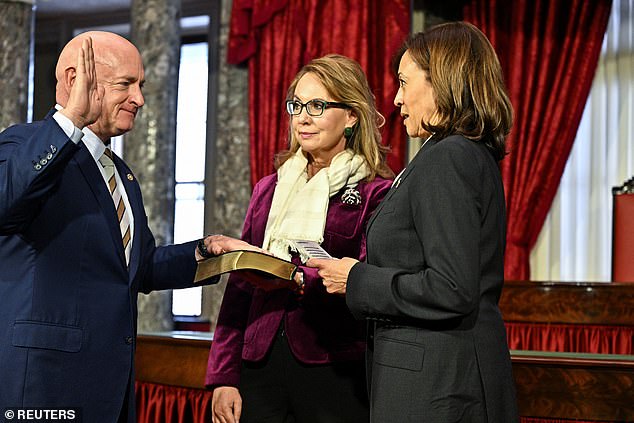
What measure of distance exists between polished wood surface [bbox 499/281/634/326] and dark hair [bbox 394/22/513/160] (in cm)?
329

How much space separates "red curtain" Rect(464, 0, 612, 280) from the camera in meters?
6.85

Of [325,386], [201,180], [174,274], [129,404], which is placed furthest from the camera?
[201,180]

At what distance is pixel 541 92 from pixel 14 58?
405 centimetres

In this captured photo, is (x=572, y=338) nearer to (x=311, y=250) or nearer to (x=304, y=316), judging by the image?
(x=304, y=316)

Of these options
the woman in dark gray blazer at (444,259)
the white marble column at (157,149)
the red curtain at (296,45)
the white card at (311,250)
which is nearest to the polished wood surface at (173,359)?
the white card at (311,250)

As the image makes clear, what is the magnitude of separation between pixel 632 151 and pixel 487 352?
528 centimetres

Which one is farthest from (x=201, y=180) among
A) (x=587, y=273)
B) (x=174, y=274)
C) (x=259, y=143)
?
(x=174, y=274)

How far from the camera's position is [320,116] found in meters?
2.75

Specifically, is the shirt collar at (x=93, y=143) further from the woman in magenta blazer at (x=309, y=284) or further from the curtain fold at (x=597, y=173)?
the curtain fold at (x=597, y=173)

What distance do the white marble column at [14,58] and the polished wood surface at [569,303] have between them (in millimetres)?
4077

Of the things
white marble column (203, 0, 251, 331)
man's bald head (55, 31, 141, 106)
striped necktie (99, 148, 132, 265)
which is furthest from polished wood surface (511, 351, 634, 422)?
white marble column (203, 0, 251, 331)

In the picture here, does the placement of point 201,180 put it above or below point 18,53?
below

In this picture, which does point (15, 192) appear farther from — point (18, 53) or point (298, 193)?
point (18, 53)

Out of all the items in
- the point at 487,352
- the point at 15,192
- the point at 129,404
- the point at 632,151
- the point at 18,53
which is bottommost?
the point at 129,404
